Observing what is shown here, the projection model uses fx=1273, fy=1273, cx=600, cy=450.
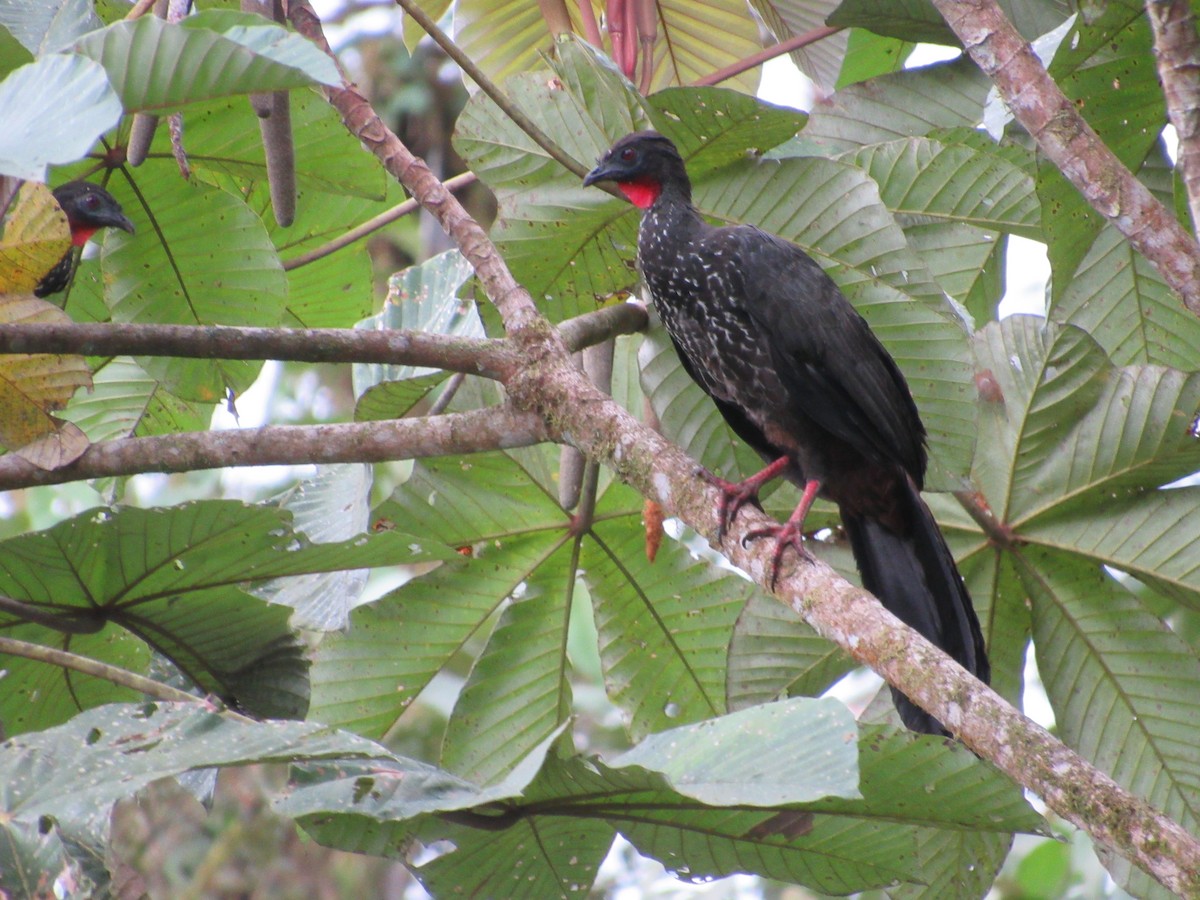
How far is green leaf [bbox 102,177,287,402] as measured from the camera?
8.53 ft

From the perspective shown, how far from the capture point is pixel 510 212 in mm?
2621

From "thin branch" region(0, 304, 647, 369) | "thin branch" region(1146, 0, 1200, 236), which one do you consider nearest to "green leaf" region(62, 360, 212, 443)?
"thin branch" region(0, 304, 647, 369)

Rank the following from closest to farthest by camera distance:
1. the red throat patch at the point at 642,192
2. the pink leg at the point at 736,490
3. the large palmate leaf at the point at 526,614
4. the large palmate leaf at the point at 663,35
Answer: the pink leg at the point at 736,490 < the large palmate leaf at the point at 526,614 < the red throat patch at the point at 642,192 < the large palmate leaf at the point at 663,35

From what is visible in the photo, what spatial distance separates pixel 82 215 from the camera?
296 centimetres

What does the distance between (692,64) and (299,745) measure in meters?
2.61

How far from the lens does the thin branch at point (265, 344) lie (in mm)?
1910

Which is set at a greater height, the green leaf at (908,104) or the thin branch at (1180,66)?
the green leaf at (908,104)

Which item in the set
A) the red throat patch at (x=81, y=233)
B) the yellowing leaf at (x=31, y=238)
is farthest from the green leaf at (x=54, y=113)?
the red throat patch at (x=81, y=233)

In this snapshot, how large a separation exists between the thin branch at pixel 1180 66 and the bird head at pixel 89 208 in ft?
6.35

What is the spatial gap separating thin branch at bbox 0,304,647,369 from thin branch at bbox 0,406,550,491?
0.10 meters

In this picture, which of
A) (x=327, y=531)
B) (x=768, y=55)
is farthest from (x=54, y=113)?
(x=768, y=55)

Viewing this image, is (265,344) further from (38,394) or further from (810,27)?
(810,27)

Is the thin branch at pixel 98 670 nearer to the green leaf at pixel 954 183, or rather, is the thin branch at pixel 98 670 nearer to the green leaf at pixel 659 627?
the green leaf at pixel 659 627

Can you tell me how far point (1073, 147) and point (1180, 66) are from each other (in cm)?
23
